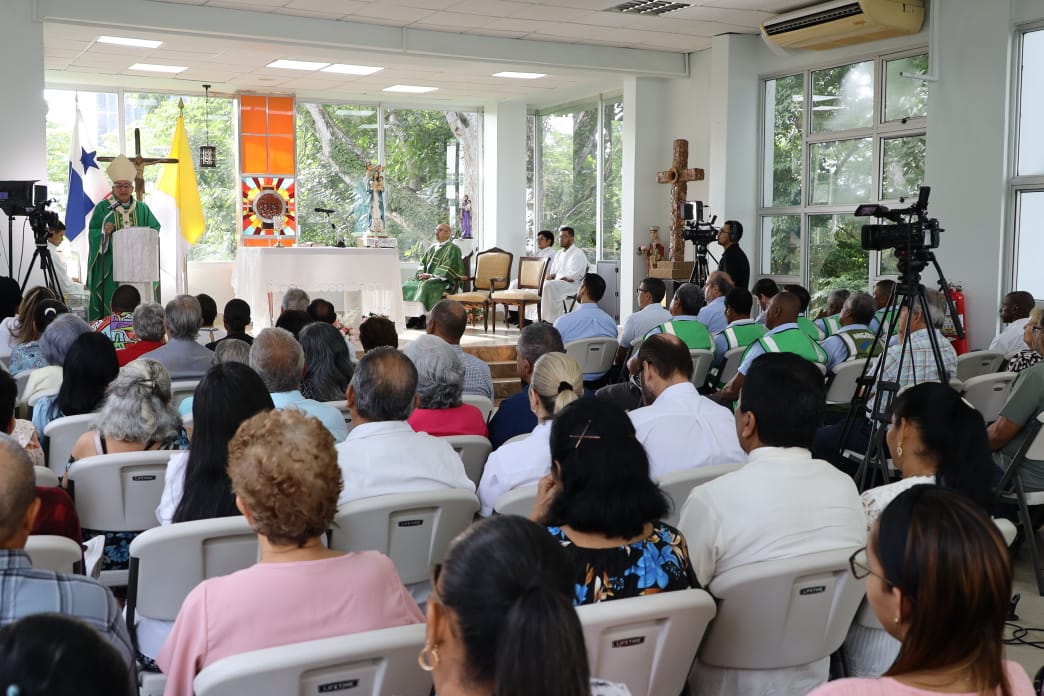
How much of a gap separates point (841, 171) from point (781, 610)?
8636 mm

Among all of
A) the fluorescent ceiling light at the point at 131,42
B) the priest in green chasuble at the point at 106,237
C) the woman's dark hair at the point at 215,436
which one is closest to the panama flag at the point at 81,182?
the fluorescent ceiling light at the point at 131,42

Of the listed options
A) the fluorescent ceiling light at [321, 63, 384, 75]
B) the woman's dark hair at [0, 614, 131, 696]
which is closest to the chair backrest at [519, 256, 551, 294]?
the fluorescent ceiling light at [321, 63, 384, 75]

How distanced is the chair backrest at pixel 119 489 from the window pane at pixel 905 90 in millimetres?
7841

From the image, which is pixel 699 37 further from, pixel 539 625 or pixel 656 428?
pixel 539 625

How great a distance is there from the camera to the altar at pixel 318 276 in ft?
32.4

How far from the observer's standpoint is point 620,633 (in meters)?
1.78

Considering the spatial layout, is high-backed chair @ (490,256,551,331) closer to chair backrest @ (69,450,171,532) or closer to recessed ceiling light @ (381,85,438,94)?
recessed ceiling light @ (381,85,438,94)

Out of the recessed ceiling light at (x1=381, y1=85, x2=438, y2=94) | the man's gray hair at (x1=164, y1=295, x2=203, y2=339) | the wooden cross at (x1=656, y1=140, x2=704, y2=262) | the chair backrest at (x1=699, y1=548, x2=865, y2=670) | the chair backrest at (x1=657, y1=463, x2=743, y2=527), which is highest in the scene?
the recessed ceiling light at (x1=381, y1=85, x2=438, y2=94)

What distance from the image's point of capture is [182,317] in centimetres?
471

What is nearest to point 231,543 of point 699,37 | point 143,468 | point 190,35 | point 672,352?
point 143,468

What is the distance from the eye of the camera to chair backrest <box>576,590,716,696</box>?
1723 millimetres

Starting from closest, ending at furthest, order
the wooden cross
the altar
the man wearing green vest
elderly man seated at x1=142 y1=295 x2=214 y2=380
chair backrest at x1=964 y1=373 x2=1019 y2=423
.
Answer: chair backrest at x1=964 y1=373 x2=1019 y2=423, elderly man seated at x1=142 y1=295 x2=214 y2=380, the man wearing green vest, the altar, the wooden cross

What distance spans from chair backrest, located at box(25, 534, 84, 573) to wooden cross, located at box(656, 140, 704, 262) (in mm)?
9356

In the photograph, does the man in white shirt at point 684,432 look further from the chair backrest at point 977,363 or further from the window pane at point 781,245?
the window pane at point 781,245
